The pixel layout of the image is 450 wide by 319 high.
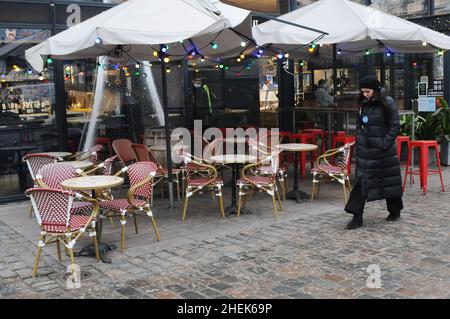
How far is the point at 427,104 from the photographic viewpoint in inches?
436

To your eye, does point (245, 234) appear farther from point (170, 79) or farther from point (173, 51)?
point (170, 79)

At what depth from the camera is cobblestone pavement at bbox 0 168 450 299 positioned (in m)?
4.40

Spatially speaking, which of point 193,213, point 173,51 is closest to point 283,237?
point 193,213

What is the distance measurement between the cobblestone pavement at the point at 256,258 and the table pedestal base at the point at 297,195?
1.22 ft

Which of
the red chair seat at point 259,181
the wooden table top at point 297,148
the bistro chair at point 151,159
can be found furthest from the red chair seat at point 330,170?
the bistro chair at point 151,159

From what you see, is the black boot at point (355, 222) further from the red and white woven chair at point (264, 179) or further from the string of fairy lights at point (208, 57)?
the string of fairy lights at point (208, 57)

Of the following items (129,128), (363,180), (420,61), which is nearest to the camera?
(363,180)

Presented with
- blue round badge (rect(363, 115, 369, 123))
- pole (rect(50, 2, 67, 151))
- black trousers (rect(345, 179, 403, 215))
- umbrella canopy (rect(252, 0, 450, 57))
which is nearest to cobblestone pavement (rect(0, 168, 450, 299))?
black trousers (rect(345, 179, 403, 215))

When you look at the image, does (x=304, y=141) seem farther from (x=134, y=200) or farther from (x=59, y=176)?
(x=59, y=176)

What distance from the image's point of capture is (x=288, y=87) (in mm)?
11992

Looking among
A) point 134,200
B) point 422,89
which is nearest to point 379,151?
point 134,200

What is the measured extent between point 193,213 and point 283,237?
5.76 ft

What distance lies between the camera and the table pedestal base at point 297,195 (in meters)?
7.81
